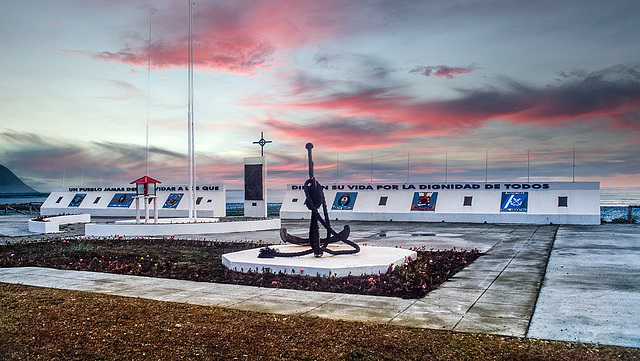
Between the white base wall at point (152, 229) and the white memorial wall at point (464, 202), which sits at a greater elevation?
the white memorial wall at point (464, 202)

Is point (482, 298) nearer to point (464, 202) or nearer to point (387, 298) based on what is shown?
point (387, 298)

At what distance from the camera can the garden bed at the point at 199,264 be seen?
9.82 m

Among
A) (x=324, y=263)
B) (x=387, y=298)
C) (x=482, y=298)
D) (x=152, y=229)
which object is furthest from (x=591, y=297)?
(x=152, y=229)

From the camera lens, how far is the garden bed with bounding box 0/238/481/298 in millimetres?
9820

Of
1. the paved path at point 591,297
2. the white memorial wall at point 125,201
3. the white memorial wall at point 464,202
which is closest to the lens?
the paved path at point 591,297

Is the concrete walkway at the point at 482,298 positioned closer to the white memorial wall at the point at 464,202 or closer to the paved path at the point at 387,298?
the paved path at the point at 387,298

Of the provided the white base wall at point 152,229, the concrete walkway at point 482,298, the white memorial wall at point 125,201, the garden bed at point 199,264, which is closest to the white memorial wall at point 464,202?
the white memorial wall at point 125,201

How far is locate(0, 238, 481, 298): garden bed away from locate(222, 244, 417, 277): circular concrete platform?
210mm

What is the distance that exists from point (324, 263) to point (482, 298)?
387 centimetres

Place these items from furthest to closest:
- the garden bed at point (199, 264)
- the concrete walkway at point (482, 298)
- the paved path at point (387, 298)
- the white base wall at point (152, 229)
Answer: the white base wall at point (152, 229), the garden bed at point (199, 264), the paved path at point (387, 298), the concrete walkway at point (482, 298)

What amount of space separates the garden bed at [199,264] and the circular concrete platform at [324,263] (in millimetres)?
210

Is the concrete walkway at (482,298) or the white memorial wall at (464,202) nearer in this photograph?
the concrete walkway at (482,298)

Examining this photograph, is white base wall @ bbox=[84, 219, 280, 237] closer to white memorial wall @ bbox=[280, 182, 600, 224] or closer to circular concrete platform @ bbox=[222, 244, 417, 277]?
circular concrete platform @ bbox=[222, 244, 417, 277]

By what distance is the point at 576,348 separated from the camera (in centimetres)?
582
